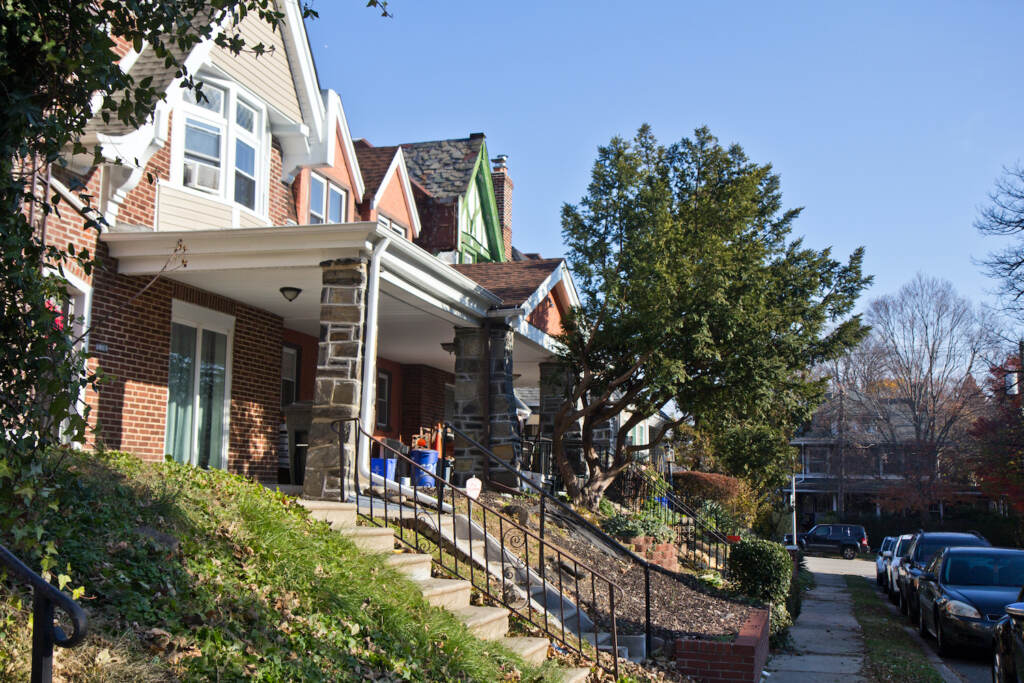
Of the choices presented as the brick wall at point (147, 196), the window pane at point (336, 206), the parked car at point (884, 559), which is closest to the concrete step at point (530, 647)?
the brick wall at point (147, 196)

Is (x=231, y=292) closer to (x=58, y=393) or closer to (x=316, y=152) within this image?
(x=316, y=152)

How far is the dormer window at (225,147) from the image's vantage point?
41.9 feet

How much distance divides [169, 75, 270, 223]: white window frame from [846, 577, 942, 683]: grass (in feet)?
33.7

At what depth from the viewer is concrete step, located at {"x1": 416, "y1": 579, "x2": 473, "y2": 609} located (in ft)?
23.9

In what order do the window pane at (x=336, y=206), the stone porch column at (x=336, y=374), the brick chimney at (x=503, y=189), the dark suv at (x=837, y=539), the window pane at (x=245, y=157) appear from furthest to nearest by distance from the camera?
the dark suv at (x=837, y=539) < the brick chimney at (x=503, y=189) < the window pane at (x=336, y=206) < the window pane at (x=245, y=157) < the stone porch column at (x=336, y=374)

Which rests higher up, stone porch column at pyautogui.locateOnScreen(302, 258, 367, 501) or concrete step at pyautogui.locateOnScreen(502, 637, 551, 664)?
stone porch column at pyautogui.locateOnScreen(302, 258, 367, 501)

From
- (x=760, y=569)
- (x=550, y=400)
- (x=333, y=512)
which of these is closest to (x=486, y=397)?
(x=550, y=400)

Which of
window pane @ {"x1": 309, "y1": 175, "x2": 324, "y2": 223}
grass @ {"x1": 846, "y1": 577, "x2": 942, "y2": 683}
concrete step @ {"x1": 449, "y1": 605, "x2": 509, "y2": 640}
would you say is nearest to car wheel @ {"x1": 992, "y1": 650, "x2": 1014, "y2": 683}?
grass @ {"x1": 846, "y1": 577, "x2": 942, "y2": 683}

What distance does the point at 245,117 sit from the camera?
45.3ft

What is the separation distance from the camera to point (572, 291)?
1942 centimetres

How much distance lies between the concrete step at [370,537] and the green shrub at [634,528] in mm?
6409

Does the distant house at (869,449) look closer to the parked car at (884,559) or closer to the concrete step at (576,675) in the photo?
the parked car at (884,559)

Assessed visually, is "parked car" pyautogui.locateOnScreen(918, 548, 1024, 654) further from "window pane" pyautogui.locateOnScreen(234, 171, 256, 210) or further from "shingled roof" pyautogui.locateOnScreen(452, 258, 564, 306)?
"window pane" pyautogui.locateOnScreen(234, 171, 256, 210)

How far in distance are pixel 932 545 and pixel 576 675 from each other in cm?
1285
